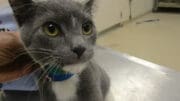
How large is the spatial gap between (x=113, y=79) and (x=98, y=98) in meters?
0.33

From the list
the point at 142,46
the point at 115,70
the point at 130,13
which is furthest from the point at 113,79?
the point at 130,13

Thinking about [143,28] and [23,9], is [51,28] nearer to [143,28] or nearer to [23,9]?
[23,9]

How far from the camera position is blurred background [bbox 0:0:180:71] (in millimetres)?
2266

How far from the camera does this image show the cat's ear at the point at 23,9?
1.86 feet

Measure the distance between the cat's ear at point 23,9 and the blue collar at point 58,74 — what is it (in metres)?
0.11

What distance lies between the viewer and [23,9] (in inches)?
22.5

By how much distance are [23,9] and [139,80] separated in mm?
550

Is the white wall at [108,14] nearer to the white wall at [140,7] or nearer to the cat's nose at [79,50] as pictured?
the white wall at [140,7]

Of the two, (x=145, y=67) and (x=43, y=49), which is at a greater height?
(x=43, y=49)

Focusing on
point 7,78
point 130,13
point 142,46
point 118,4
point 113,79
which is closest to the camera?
point 7,78

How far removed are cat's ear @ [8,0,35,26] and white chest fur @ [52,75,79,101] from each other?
0.16m

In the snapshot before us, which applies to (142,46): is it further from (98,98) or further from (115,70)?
(98,98)

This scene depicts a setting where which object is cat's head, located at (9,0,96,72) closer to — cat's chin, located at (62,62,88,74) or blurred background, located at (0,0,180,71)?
cat's chin, located at (62,62,88,74)

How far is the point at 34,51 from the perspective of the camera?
571 millimetres
